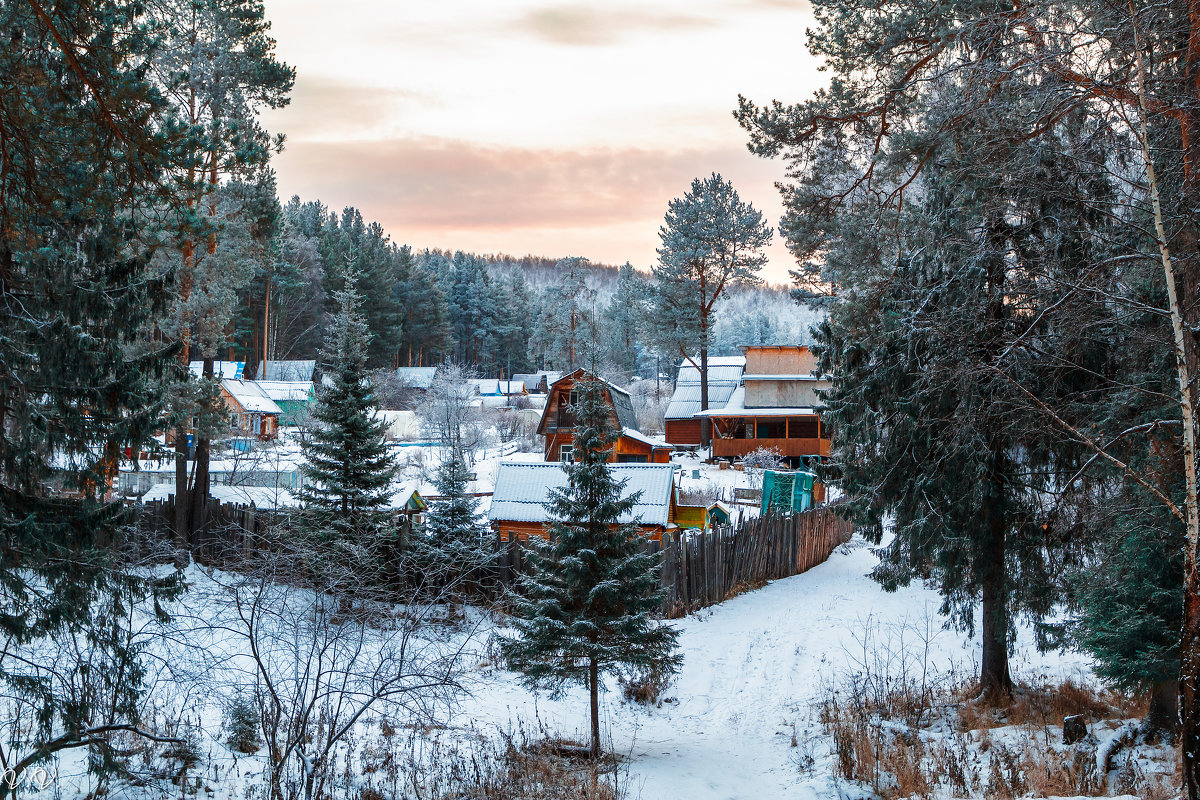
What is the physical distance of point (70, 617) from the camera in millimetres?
6883

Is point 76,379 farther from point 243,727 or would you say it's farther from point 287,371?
point 287,371

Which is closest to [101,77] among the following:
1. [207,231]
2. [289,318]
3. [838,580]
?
[207,231]

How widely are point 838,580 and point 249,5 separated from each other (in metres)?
17.8

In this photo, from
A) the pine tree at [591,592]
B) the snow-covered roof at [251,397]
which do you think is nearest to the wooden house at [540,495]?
the pine tree at [591,592]

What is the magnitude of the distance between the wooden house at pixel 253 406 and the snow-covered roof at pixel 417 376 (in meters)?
11.8

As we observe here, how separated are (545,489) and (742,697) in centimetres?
758

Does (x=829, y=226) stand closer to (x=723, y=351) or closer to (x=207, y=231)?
(x=207, y=231)

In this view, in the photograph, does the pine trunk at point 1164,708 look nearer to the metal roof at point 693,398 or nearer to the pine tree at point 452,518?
the pine tree at point 452,518

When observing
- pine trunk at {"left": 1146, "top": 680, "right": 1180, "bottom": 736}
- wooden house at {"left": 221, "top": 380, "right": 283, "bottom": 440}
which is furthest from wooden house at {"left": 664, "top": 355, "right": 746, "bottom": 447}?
pine trunk at {"left": 1146, "top": 680, "right": 1180, "bottom": 736}

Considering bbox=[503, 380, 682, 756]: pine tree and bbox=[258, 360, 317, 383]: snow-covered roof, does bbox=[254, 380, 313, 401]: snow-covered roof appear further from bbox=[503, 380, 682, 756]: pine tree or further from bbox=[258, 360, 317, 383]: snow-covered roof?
bbox=[503, 380, 682, 756]: pine tree

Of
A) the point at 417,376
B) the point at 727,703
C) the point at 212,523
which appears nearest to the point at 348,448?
the point at 212,523

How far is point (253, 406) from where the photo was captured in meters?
43.4

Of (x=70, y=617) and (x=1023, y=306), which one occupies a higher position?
(x=1023, y=306)

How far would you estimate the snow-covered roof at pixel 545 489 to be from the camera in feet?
54.4
